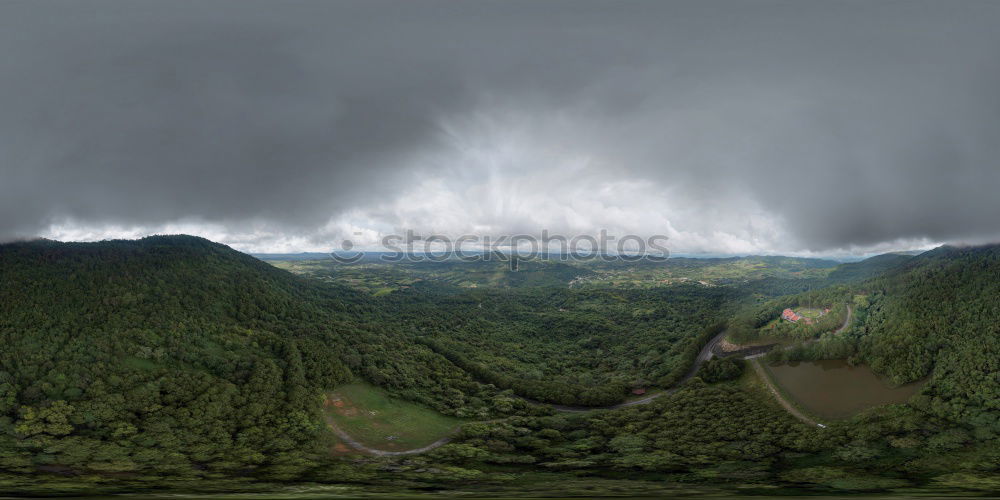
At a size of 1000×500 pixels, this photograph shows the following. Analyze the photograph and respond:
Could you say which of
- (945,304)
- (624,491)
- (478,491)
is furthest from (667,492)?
(945,304)

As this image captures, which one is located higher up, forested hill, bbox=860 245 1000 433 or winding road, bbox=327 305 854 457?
forested hill, bbox=860 245 1000 433

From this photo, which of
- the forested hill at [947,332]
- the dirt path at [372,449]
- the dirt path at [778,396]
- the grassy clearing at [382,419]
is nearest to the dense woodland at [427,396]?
the forested hill at [947,332]

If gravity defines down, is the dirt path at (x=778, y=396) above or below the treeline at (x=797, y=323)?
below

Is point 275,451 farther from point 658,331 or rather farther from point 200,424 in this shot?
point 658,331

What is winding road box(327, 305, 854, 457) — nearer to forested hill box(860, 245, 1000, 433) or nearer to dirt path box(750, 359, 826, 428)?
dirt path box(750, 359, 826, 428)

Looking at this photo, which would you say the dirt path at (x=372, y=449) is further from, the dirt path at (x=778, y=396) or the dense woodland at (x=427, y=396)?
the dirt path at (x=778, y=396)

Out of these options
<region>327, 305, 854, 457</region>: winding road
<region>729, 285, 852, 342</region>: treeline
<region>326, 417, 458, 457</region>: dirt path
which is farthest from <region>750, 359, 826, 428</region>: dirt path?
<region>326, 417, 458, 457</region>: dirt path

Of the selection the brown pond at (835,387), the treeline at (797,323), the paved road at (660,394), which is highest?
the treeline at (797,323)
